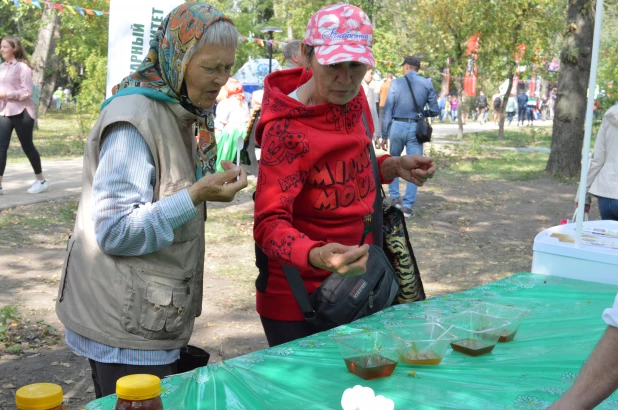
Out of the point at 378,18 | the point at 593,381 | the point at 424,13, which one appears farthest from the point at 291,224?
the point at 378,18

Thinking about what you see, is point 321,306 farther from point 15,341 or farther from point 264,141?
point 15,341

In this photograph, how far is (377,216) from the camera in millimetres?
2727

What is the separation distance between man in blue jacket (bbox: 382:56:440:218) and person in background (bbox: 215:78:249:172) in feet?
9.04

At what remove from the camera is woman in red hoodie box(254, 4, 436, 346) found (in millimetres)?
2375

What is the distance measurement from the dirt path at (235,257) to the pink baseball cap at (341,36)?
8.16ft

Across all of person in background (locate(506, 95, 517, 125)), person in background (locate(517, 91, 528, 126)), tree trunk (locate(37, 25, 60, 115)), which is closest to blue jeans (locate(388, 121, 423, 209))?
tree trunk (locate(37, 25, 60, 115))

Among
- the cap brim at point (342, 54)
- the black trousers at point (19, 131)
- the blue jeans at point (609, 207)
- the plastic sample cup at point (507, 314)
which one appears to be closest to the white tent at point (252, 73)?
the black trousers at point (19, 131)

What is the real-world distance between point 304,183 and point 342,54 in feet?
1.45

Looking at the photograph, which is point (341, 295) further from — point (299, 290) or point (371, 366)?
point (371, 366)

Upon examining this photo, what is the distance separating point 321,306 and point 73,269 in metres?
0.80

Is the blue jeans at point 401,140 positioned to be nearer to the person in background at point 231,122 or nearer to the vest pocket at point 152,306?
the person in background at point 231,122

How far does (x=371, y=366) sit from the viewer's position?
2.00 meters

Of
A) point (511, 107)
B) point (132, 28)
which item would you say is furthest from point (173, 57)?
point (511, 107)

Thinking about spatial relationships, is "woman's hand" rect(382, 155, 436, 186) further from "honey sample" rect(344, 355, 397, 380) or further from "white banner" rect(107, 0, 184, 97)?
"white banner" rect(107, 0, 184, 97)
